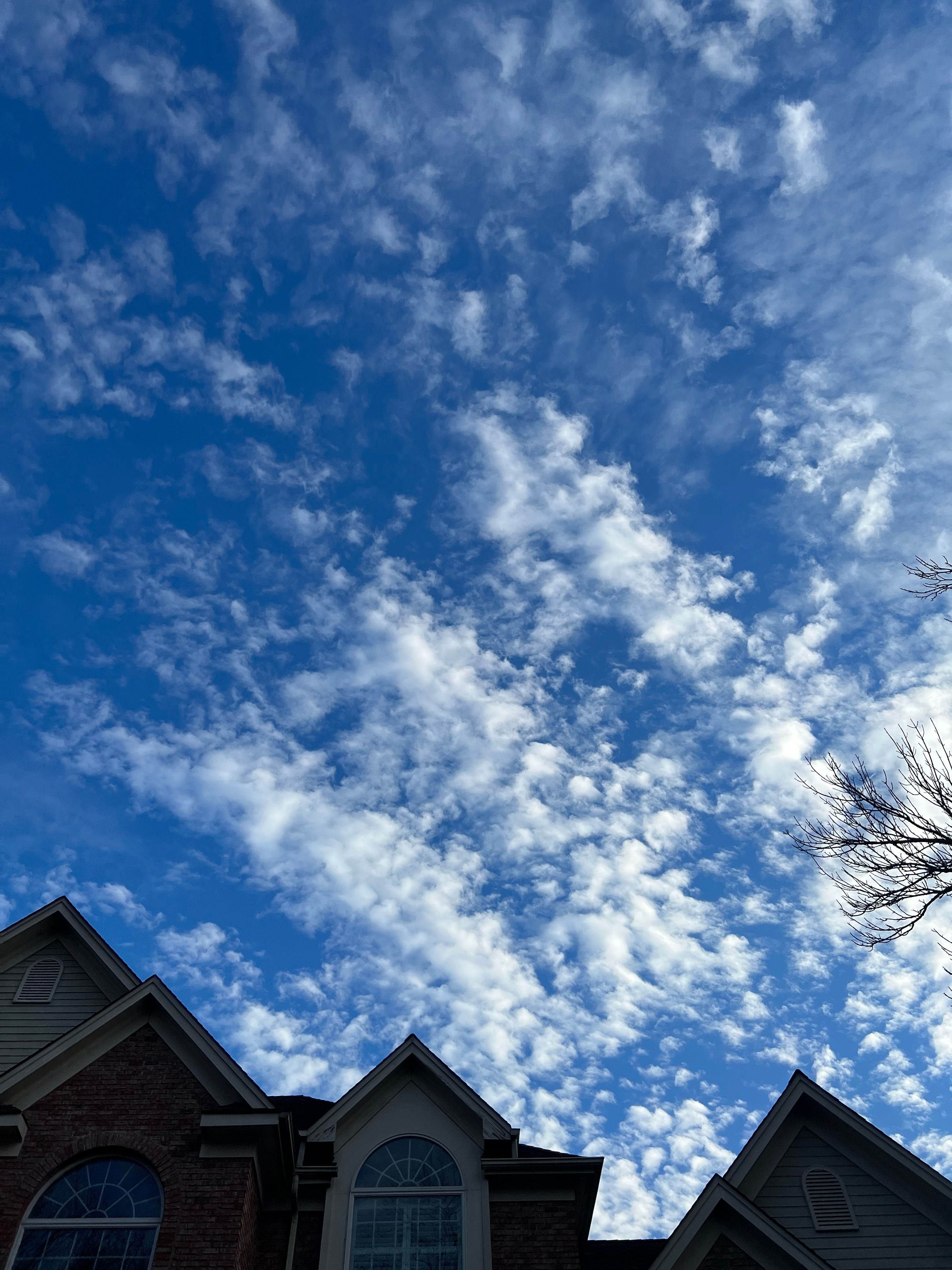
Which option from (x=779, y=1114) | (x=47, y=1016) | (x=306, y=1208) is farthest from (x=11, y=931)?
(x=779, y=1114)

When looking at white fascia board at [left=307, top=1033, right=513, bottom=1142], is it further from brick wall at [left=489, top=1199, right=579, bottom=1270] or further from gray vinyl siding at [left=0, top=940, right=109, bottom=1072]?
gray vinyl siding at [left=0, top=940, right=109, bottom=1072]

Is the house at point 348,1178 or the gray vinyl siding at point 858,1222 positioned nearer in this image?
the house at point 348,1178

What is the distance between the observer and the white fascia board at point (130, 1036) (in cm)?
1405

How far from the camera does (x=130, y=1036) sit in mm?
14812

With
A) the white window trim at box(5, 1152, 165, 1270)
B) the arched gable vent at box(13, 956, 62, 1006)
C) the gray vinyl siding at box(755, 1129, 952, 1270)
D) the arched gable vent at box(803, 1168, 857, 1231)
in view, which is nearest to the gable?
the white window trim at box(5, 1152, 165, 1270)

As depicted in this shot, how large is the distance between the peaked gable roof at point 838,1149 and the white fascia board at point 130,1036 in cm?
777

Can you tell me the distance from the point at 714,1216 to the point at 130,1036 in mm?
9426

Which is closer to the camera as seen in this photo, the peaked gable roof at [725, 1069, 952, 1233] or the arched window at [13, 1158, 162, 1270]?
the arched window at [13, 1158, 162, 1270]

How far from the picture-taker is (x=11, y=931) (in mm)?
16656

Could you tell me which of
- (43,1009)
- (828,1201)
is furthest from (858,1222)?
(43,1009)

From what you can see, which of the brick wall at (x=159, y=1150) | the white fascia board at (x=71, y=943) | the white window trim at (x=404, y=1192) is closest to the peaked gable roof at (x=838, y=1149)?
the white window trim at (x=404, y=1192)

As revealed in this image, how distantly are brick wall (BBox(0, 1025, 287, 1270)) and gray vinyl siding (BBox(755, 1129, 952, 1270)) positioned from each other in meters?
7.92

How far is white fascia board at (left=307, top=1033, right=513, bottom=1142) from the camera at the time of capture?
14.8 meters

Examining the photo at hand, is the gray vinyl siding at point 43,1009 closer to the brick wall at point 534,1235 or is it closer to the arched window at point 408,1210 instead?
the arched window at point 408,1210
